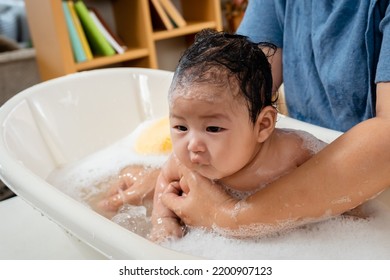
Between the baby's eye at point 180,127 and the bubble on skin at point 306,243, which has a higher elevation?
the baby's eye at point 180,127

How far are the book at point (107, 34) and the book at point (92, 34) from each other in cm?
2

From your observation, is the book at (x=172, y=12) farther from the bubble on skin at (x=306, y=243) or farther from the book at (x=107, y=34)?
the bubble on skin at (x=306, y=243)

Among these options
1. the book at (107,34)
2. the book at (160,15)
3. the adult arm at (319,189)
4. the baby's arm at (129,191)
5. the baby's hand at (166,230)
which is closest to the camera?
the adult arm at (319,189)

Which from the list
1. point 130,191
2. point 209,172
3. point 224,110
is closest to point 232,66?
point 224,110

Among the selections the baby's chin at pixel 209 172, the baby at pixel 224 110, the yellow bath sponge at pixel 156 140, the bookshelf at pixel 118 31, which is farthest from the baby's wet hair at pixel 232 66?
the bookshelf at pixel 118 31

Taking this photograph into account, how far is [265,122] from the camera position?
0.72 m

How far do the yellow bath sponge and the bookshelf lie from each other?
0.85m

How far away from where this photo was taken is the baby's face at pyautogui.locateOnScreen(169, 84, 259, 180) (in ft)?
2.16

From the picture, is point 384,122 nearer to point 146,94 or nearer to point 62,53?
point 146,94

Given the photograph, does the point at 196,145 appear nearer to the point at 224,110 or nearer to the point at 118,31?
the point at 224,110

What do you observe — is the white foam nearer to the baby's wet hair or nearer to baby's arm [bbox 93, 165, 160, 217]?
baby's arm [bbox 93, 165, 160, 217]

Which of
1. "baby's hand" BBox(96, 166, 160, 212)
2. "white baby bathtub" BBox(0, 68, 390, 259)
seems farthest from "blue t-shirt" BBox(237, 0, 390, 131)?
"baby's hand" BBox(96, 166, 160, 212)

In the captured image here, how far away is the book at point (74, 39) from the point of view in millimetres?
1991
